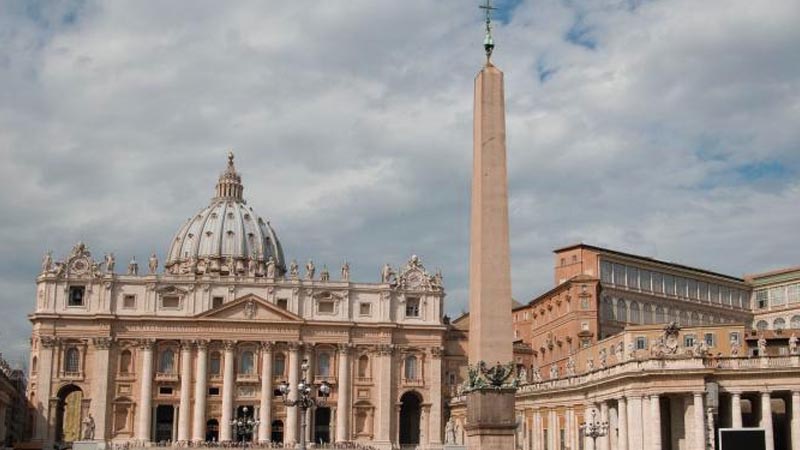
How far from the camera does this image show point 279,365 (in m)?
99.1

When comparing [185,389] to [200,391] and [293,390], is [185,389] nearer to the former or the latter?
[200,391]

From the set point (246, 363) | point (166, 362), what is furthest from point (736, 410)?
point (166, 362)

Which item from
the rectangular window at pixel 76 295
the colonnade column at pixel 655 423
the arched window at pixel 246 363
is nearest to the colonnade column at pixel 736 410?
the colonnade column at pixel 655 423

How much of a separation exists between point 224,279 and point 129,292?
8.41m

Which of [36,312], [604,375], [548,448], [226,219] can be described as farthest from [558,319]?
[226,219]

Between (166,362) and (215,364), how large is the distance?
4306 millimetres

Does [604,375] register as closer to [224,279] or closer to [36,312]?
[224,279]

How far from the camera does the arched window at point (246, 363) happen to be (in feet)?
322

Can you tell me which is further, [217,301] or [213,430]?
[217,301]

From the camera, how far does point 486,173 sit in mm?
25938

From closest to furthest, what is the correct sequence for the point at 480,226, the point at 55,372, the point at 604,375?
the point at 480,226
the point at 604,375
the point at 55,372

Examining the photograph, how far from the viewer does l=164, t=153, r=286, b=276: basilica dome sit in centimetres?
12862

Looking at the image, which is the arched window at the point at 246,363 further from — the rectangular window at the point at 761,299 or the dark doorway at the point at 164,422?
the rectangular window at the point at 761,299

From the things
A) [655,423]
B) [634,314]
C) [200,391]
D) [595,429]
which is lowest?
[595,429]
